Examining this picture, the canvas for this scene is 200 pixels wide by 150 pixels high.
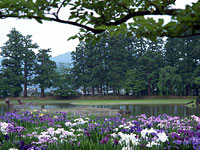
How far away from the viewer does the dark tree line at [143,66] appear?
51250 mm

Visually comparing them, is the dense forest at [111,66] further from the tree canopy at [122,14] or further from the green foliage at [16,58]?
the tree canopy at [122,14]

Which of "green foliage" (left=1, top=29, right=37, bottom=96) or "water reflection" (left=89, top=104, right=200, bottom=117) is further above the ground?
"green foliage" (left=1, top=29, right=37, bottom=96)

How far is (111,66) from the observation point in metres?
57.5

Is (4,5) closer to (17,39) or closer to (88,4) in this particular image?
(88,4)

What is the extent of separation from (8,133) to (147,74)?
4998 cm

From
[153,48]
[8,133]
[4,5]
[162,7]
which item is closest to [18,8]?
[4,5]

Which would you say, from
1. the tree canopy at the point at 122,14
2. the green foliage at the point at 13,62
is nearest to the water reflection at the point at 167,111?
the tree canopy at the point at 122,14

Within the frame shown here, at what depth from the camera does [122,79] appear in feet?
186

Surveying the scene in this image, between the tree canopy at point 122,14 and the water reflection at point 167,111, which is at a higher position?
the tree canopy at point 122,14

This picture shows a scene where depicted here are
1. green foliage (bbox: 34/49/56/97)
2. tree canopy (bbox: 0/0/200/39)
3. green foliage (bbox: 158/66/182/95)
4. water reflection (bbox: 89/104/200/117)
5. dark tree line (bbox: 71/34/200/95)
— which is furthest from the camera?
green foliage (bbox: 34/49/56/97)

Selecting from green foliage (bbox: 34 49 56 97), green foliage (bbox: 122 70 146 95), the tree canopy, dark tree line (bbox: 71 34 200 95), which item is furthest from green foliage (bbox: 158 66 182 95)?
the tree canopy

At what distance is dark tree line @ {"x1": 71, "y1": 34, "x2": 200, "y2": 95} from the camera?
51.2 metres

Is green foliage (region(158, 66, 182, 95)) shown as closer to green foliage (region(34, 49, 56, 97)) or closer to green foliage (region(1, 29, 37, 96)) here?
green foliage (region(34, 49, 56, 97))

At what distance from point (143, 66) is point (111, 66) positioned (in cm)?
732
